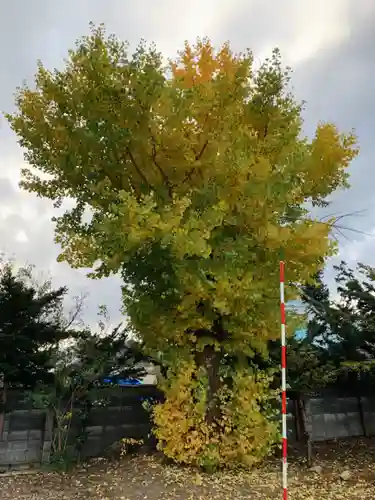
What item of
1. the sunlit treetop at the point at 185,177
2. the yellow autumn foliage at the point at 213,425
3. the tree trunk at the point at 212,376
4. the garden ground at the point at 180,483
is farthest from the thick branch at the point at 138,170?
the garden ground at the point at 180,483

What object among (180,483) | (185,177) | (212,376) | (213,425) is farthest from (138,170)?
(180,483)

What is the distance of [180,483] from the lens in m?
6.40

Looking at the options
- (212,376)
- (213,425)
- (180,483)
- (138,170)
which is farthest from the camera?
(212,376)

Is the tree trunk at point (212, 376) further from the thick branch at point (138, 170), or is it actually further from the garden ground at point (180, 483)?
the thick branch at point (138, 170)

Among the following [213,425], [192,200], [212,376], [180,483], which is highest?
[192,200]

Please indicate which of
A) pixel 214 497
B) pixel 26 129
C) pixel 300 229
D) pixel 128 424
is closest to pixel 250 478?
pixel 214 497

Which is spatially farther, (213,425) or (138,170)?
A: (138,170)

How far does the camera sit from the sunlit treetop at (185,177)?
21.6 feet

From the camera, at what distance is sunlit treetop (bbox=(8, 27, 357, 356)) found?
6578 mm

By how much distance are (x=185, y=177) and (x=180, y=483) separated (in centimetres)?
467

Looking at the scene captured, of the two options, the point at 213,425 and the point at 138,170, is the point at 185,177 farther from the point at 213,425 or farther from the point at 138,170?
the point at 213,425

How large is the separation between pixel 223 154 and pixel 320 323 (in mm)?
5807

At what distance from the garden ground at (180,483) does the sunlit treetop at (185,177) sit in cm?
198

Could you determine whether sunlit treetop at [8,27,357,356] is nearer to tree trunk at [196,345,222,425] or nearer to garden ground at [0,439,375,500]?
tree trunk at [196,345,222,425]
